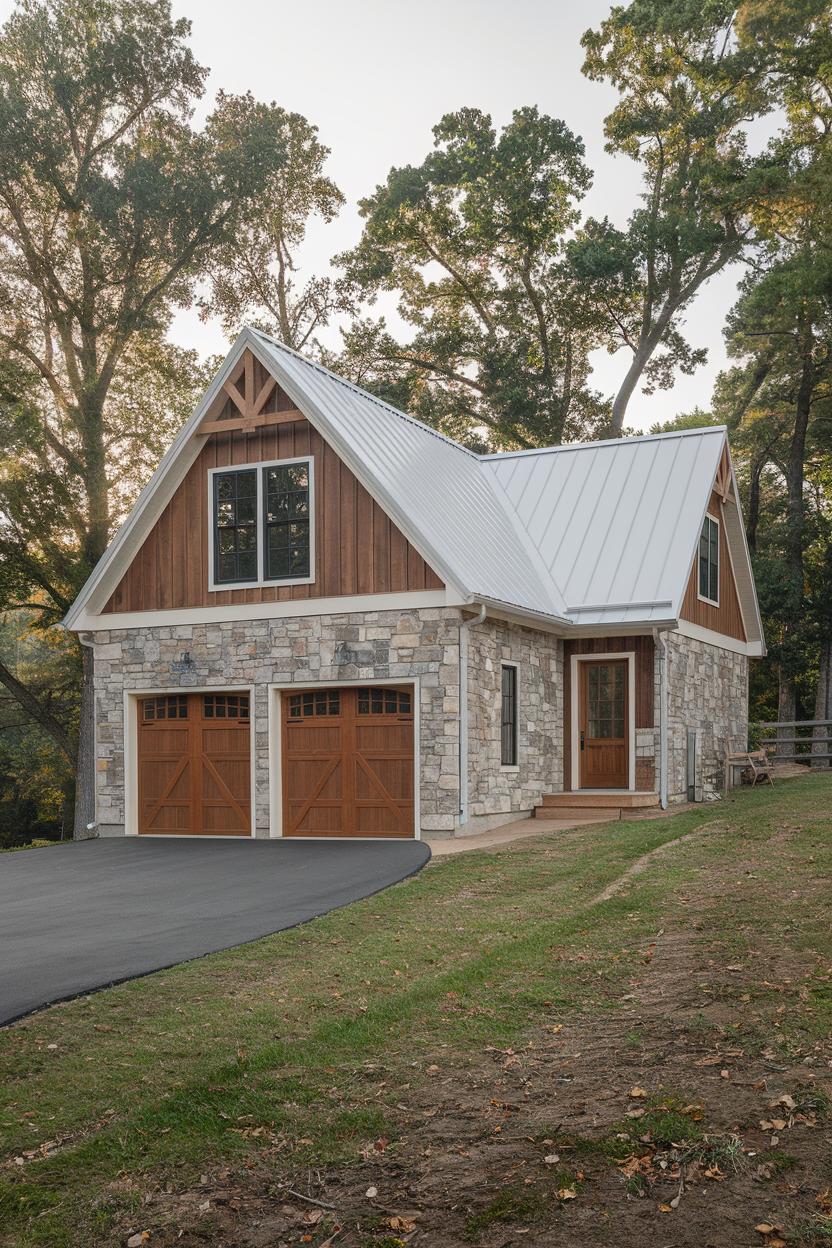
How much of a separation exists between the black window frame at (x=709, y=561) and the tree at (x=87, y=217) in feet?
42.6

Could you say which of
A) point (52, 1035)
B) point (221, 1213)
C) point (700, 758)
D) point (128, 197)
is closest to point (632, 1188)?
point (221, 1213)

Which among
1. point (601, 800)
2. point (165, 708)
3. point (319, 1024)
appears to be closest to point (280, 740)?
Result: point (165, 708)

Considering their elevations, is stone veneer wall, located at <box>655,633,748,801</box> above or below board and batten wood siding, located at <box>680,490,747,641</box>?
below

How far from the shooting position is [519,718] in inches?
656

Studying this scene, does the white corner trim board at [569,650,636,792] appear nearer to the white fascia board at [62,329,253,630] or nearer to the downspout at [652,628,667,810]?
the downspout at [652,628,667,810]

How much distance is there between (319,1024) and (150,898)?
504 cm

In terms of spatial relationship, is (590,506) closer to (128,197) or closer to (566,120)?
(128,197)

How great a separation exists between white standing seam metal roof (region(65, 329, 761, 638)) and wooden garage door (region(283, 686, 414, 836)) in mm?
2151

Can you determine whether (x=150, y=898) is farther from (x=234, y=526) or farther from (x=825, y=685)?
(x=825, y=685)

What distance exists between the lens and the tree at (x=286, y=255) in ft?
96.9

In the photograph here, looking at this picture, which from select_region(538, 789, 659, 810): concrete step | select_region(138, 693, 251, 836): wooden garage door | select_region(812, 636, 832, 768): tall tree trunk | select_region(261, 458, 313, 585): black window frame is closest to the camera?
select_region(261, 458, 313, 585): black window frame

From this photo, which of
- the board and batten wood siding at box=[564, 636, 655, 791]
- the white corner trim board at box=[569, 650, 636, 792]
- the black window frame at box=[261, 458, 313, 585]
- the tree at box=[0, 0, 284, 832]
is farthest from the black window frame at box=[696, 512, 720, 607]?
the tree at box=[0, 0, 284, 832]

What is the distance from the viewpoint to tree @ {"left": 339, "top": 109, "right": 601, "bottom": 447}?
30297 mm

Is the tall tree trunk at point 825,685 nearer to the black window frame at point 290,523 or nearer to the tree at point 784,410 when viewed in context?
the tree at point 784,410
